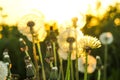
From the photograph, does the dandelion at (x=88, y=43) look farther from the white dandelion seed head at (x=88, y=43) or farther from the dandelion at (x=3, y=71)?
the dandelion at (x=3, y=71)

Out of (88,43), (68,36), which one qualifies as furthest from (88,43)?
(68,36)

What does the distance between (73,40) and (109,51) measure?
4893 millimetres

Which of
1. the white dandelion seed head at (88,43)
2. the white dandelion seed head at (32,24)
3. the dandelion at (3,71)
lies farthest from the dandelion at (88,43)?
the dandelion at (3,71)

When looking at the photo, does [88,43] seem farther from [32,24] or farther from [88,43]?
[32,24]

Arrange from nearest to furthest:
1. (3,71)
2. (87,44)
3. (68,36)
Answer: (3,71)
(87,44)
(68,36)

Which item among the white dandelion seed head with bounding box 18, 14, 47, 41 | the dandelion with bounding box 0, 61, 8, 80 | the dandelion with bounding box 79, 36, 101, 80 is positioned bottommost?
the dandelion with bounding box 0, 61, 8, 80

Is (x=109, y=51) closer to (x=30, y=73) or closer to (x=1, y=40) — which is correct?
(x=1, y=40)

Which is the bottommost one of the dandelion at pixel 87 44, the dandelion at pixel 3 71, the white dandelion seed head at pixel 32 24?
the dandelion at pixel 3 71

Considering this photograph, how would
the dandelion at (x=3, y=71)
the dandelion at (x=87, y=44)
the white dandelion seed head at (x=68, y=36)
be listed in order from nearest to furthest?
1. the dandelion at (x=3, y=71)
2. the dandelion at (x=87, y=44)
3. the white dandelion seed head at (x=68, y=36)

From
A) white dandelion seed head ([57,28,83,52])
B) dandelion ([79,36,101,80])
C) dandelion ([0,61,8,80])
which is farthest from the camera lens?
white dandelion seed head ([57,28,83,52])

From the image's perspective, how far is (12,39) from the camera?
7023 millimetres

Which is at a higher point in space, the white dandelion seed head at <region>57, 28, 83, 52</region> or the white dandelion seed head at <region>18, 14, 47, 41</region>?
the white dandelion seed head at <region>18, 14, 47, 41</region>

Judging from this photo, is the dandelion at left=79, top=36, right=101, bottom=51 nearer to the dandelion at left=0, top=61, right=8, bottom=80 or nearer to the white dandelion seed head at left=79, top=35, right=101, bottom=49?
the white dandelion seed head at left=79, top=35, right=101, bottom=49

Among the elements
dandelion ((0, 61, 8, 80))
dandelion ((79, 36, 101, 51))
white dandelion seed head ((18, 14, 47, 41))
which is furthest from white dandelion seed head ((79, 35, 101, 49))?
dandelion ((0, 61, 8, 80))
